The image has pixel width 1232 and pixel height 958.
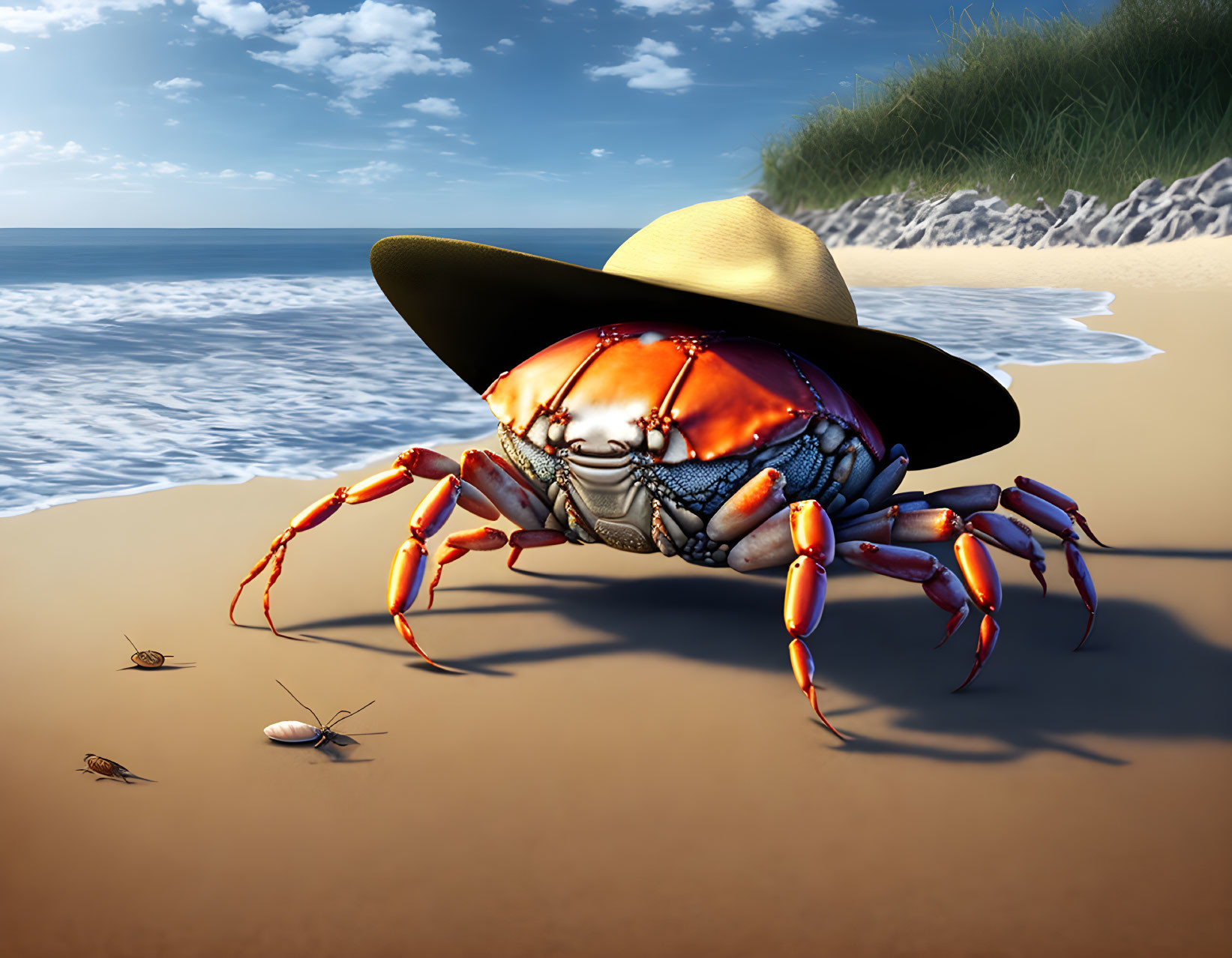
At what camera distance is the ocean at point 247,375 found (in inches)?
209

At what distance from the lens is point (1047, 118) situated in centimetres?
2098

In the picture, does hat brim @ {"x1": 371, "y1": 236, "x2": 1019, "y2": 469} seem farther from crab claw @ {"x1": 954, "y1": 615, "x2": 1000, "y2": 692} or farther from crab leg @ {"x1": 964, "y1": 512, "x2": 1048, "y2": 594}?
crab claw @ {"x1": 954, "y1": 615, "x2": 1000, "y2": 692}

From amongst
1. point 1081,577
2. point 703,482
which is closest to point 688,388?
point 703,482

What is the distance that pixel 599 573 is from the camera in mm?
3580

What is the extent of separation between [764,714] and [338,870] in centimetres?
114

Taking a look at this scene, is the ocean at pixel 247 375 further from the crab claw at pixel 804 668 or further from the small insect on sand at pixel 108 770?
the crab claw at pixel 804 668

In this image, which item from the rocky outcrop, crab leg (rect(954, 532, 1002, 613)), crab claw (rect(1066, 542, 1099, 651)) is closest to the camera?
crab leg (rect(954, 532, 1002, 613))

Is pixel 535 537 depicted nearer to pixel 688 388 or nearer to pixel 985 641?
pixel 688 388

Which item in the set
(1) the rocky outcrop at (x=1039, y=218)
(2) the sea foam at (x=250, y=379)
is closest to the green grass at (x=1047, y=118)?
(1) the rocky outcrop at (x=1039, y=218)

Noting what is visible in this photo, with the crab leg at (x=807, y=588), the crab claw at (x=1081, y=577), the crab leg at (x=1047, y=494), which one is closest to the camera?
the crab leg at (x=807, y=588)

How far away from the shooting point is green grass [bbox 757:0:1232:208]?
18.7 m

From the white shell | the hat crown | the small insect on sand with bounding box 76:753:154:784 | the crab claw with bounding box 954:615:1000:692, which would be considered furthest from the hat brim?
the small insect on sand with bounding box 76:753:154:784

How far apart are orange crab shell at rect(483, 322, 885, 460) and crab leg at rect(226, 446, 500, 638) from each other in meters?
0.24

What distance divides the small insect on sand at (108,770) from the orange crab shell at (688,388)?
1.33 metres
